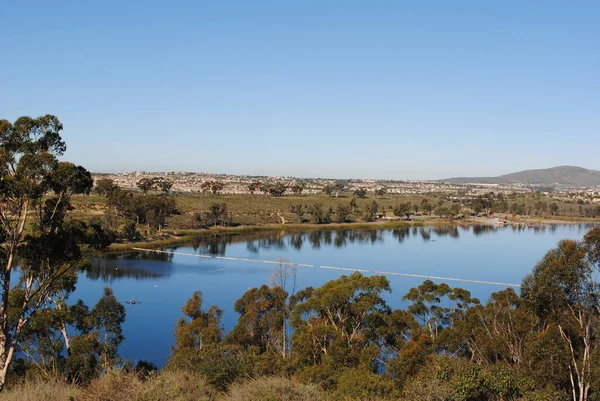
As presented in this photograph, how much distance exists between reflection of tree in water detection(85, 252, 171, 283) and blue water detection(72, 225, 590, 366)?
79 millimetres

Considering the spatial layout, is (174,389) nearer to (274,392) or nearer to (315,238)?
(274,392)

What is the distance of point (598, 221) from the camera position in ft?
331

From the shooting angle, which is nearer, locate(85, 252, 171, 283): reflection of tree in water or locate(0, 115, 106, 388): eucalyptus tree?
locate(0, 115, 106, 388): eucalyptus tree

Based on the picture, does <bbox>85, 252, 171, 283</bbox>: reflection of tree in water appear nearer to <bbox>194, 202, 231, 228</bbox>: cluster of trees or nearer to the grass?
the grass

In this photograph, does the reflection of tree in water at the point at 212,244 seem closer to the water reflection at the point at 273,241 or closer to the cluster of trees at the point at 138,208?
the water reflection at the point at 273,241

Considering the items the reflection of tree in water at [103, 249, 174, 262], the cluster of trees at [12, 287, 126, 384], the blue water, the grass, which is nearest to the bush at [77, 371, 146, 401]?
the cluster of trees at [12, 287, 126, 384]

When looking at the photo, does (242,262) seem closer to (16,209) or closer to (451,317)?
(451,317)

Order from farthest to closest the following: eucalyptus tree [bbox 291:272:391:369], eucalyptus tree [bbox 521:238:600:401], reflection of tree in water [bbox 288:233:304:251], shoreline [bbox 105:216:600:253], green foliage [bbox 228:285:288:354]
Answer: reflection of tree in water [bbox 288:233:304:251]
shoreline [bbox 105:216:600:253]
green foliage [bbox 228:285:288:354]
eucalyptus tree [bbox 291:272:391:369]
eucalyptus tree [bbox 521:238:600:401]

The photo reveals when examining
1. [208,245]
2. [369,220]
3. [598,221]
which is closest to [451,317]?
[208,245]

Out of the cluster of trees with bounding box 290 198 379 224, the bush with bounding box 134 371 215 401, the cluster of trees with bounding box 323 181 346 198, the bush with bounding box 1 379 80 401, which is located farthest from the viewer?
the cluster of trees with bounding box 323 181 346 198

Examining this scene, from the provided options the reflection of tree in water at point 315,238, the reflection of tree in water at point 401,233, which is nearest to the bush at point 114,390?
the reflection of tree in water at point 315,238

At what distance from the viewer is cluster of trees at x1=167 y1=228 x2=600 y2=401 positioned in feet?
37.4

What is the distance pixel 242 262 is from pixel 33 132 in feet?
133

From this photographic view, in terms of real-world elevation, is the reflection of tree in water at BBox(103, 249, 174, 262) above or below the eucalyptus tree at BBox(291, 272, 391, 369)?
below
